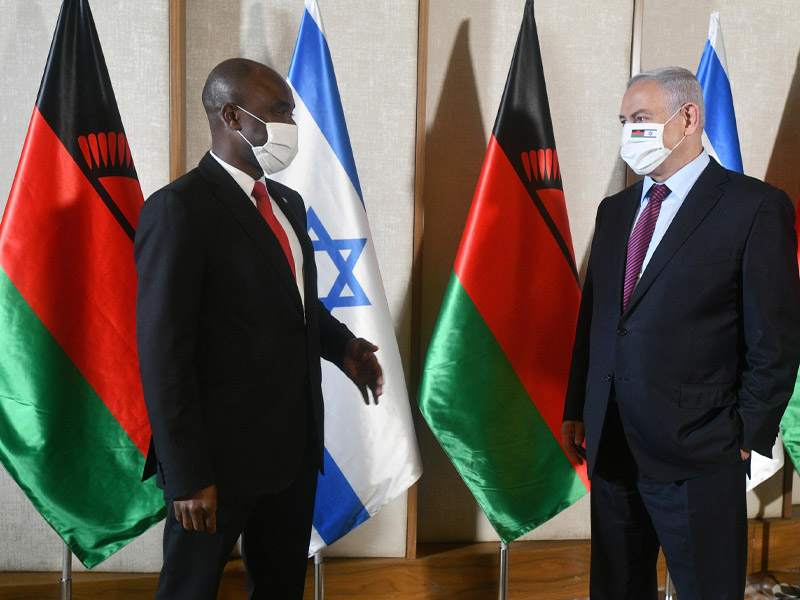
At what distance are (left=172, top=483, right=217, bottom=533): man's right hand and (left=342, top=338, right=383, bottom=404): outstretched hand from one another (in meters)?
0.43

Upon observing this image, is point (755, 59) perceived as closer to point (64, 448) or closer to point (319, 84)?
point (319, 84)

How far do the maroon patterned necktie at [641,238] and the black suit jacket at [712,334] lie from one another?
6 cm

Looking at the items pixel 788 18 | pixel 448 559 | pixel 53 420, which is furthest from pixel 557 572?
pixel 788 18

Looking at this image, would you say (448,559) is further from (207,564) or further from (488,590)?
(207,564)

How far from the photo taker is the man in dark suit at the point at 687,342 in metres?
1.45

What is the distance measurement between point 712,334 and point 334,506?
3.98 ft

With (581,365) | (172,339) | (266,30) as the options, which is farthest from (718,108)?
(172,339)

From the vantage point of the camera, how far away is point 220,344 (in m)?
1.31

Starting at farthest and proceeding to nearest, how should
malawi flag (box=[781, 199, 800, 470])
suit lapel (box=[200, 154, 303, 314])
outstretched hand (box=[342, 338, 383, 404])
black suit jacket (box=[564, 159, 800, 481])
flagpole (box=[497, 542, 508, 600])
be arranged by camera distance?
malawi flag (box=[781, 199, 800, 470]) → flagpole (box=[497, 542, 508, 600]) → outstretched hand (box=[342, 338, 383, 404]) → black suit jacket (box=[564, 159, 800, 481]) → suit lapel (box=[200, 154, 303, 314])

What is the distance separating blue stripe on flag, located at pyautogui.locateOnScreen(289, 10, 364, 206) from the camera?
2059 millimetres

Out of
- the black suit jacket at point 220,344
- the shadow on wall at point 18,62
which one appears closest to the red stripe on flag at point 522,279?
the black suit jacket at point 220,344

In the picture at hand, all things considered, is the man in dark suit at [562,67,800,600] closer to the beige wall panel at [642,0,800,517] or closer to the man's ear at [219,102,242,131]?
the man's ear at [219,102,242,131]

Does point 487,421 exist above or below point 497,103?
below

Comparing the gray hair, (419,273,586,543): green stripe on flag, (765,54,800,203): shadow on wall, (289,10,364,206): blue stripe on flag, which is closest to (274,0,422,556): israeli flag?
(289,10,364,206): blue stripe on flag
